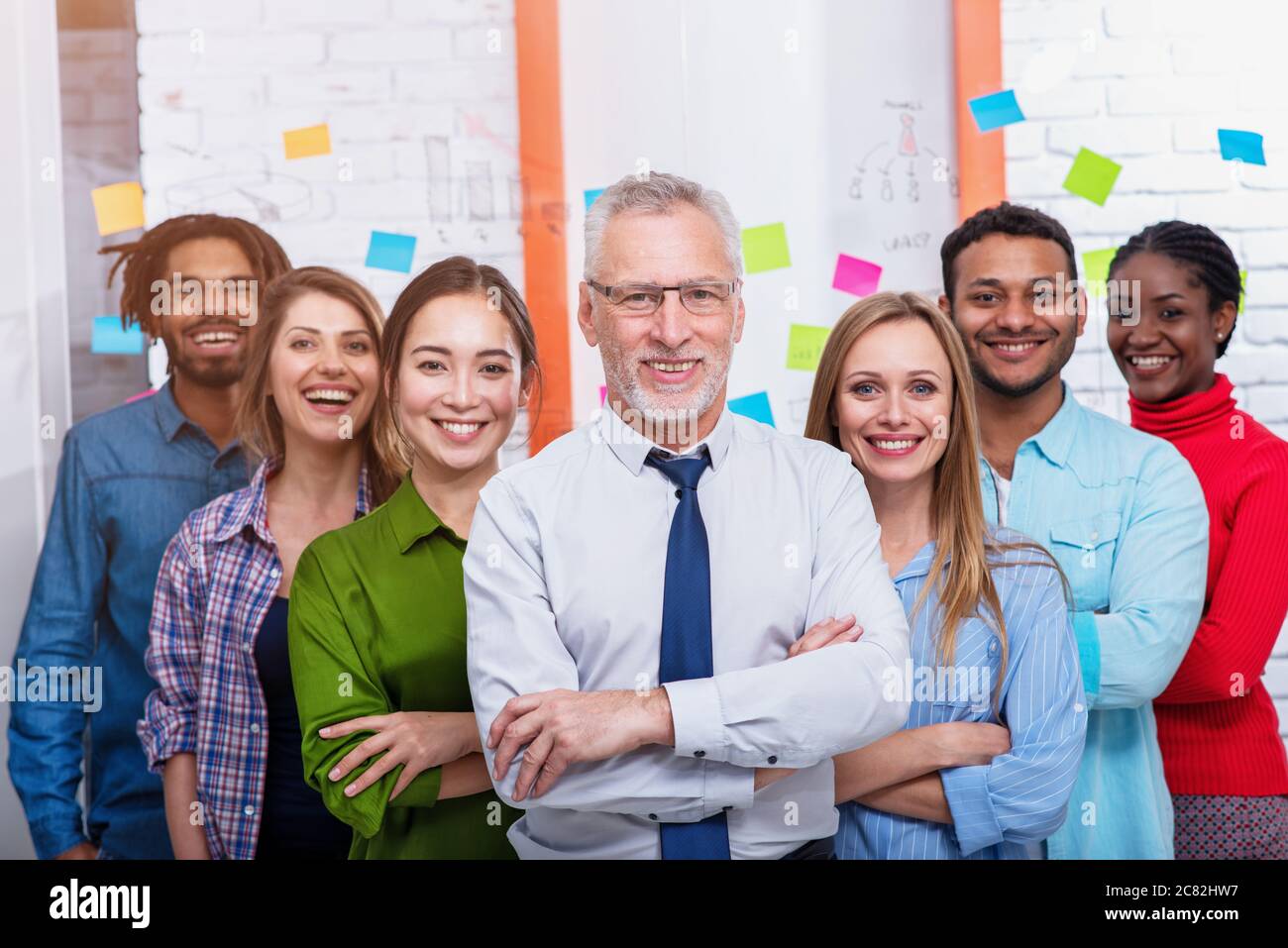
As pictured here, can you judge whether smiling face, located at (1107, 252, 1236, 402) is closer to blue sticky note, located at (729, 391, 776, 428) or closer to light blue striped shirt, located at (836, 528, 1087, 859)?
light blue striped shirt, located at (836, 528, 1087, 859)

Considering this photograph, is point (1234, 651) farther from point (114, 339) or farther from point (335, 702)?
point (114, 339)

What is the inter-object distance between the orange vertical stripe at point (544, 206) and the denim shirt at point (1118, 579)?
1.10 metres

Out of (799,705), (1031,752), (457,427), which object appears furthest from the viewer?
(457,427)

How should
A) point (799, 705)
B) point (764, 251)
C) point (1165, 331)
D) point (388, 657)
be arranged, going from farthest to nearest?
1. point (764, 251)
2. point (1165, 331)
3. point (388, 657)
4. point (799, 705)

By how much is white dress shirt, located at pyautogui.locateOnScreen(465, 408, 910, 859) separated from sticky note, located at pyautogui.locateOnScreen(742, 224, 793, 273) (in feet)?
2.01

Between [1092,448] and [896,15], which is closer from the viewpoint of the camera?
[1092,448]

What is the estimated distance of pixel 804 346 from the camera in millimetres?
2990

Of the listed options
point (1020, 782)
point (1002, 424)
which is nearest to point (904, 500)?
point (1002, 424)

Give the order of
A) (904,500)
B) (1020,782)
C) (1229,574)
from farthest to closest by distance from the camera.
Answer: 1. (1229,574)
2. (904,500)
3. (1020,782)

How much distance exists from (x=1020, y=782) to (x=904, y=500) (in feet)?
2.10

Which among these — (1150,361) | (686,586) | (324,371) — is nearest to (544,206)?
(324,371)

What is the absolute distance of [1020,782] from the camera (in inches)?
90.0

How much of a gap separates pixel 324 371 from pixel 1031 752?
71.7 inches
